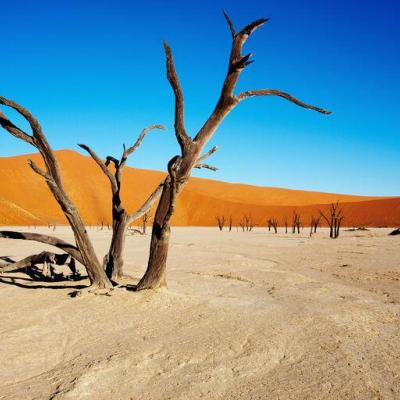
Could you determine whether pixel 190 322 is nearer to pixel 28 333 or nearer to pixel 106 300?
pixel 106 300

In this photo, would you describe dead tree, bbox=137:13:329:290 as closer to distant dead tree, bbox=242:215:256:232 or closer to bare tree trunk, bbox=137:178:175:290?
bare tree trunk, bbox=137:178:175:290

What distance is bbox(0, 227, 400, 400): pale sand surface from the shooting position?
10.5 feet

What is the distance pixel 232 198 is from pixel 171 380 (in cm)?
10667

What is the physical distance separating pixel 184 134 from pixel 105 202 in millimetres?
77216

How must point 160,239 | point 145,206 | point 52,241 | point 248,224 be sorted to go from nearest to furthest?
point 160,239
point 52,241
point 145,206
point 248,224

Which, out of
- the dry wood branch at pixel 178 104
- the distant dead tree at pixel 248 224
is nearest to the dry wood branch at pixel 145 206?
the dry wood branch at pixel 178 104

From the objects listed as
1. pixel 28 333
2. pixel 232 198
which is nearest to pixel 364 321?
pixel 28 333

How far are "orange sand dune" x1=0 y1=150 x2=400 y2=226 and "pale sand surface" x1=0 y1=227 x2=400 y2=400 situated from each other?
5004 cm

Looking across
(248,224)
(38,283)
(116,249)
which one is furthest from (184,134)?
(248,224)

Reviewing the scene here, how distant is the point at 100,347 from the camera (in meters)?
4.11

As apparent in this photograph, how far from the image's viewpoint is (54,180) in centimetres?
607

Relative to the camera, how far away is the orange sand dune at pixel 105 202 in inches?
2662

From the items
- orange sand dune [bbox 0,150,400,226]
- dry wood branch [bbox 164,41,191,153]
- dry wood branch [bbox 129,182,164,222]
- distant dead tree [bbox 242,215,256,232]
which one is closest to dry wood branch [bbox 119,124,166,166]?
dry wood branch [bbox 129,182,164,222]

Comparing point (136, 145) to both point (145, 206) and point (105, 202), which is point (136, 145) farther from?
point (105, 202)
